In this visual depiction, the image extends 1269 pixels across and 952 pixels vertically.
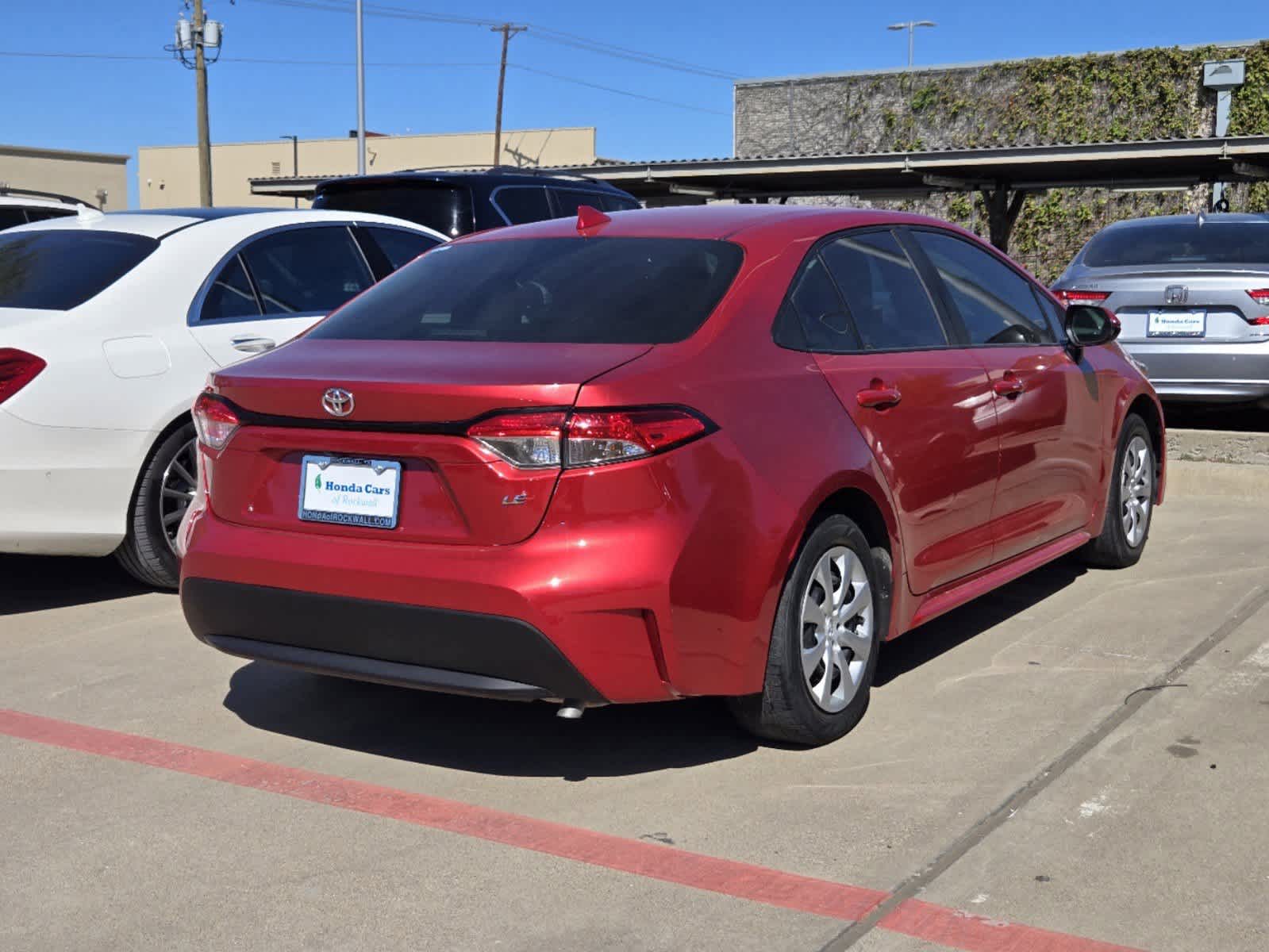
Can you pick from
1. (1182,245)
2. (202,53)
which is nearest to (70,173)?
(202,53)

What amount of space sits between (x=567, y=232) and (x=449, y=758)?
1.71 meters

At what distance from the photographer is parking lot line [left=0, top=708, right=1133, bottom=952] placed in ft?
10.6

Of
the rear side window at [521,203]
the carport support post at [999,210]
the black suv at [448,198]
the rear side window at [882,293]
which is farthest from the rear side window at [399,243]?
the carport support post at [999,210]

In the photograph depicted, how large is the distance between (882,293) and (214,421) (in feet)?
6.99

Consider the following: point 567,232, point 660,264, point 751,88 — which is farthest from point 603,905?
point 751,88

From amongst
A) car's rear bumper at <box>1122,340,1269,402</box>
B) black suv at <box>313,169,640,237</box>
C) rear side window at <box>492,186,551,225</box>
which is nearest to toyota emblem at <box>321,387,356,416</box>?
black suv at <box>313,169,640,237</box>

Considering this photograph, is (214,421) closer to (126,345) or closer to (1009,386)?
(126,345)

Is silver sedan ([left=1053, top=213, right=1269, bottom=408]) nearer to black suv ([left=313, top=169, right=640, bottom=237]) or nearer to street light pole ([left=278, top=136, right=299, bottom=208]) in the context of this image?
black suv ([left=313, top=169, right=640, bottom=237])

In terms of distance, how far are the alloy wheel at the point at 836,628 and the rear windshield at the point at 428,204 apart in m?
6.18

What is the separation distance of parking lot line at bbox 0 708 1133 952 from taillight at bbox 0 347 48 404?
1395mm

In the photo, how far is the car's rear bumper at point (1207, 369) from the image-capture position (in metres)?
9.31

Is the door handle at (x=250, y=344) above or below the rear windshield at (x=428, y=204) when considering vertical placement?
below

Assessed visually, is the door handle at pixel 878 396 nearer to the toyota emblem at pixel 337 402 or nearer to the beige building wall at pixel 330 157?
the toyota emblem at pixel 337 402

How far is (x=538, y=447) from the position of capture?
3777mm
